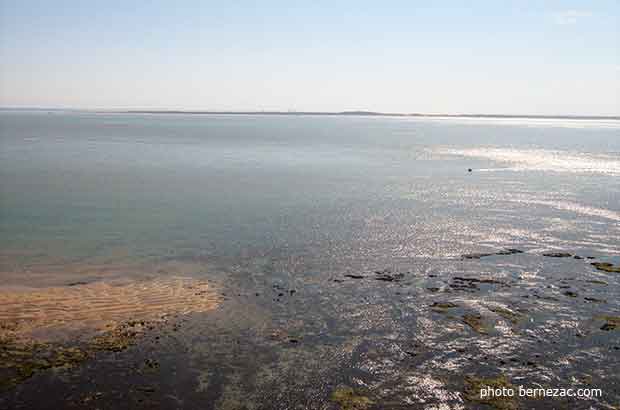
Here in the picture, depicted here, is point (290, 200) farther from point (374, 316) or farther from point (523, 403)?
point (523, 403)

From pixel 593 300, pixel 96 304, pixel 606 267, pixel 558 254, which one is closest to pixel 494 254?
pixel 558 254

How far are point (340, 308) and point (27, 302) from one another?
1650 centimetres

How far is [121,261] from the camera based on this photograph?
3334 centimetres

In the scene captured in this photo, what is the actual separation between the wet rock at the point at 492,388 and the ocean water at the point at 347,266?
1.59ft

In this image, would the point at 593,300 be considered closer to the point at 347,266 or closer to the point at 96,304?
the point at 347,266

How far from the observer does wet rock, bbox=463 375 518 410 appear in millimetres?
17781

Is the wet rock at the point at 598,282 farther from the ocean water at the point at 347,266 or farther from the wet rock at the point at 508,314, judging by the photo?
the wet rock at the point at 508,314

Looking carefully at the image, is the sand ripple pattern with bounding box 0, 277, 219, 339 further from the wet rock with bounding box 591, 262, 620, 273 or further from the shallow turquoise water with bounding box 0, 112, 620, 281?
the wet rock with bounding box 591, 262, 620, 273

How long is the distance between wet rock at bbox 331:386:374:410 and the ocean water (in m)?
0.36

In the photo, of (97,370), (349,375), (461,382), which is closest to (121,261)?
(97,370)

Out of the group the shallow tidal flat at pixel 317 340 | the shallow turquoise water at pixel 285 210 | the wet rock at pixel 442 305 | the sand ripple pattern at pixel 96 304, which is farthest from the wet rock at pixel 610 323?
the sand ripple pattern at pixel 96 304

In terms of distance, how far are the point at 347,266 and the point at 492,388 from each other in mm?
15761

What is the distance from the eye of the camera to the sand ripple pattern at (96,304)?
76.6ft

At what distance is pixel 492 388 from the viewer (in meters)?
18.8
